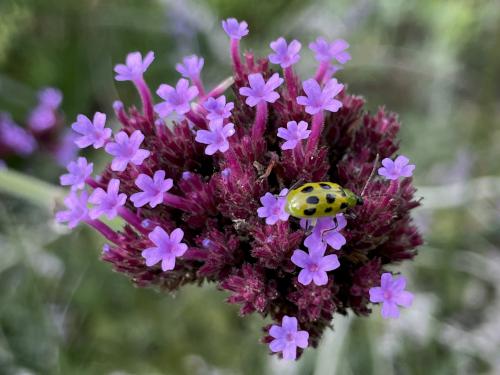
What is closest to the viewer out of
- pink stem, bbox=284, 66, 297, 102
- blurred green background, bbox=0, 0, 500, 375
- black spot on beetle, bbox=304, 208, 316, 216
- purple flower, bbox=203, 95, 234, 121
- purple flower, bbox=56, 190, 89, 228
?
black spot on beetle, bbox=304, 208, 316, 216

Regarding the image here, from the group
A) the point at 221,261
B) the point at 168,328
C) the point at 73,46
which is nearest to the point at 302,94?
the point at 221,261

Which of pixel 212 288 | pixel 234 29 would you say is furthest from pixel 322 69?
pixel 212 288

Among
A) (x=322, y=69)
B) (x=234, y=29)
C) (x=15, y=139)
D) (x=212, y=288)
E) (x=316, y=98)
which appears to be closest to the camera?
(x=316, y=98)

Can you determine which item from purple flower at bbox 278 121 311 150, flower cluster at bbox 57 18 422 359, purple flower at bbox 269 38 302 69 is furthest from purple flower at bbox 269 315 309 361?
purple flower at bbox 269 38 302 69

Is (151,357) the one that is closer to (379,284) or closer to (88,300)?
(88,300)

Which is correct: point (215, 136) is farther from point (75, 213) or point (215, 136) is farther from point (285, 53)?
point (75, 213)

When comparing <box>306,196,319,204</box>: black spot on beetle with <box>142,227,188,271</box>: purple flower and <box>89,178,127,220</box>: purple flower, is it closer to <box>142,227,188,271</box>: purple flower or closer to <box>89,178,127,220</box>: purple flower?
<box>142,227,188,271</box>: purple flower
